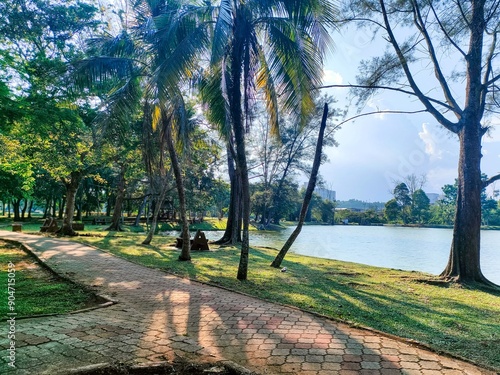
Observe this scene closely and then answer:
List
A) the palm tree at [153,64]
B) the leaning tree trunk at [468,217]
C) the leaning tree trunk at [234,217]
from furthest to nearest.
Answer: the leaning tree trunk at [234,217] < the leaning tree trunk at [468,217] < the palm tree at [153,64]

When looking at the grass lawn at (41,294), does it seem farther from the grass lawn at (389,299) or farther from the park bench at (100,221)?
the park bench at (100,221)

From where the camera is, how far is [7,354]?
3.05m

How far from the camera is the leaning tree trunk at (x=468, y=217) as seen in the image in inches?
374

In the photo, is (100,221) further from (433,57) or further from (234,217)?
(433,57)

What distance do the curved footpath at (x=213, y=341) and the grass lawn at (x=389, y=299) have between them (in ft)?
2.22

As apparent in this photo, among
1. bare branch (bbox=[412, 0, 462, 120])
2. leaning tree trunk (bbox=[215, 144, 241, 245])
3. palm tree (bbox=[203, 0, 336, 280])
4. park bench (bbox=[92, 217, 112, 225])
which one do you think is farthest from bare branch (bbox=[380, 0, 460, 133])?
park bench (bbox=[92, 217, 112, 225])

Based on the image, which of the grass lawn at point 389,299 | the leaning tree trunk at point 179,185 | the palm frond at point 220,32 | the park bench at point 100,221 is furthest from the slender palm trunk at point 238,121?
the park bench at point 100,221

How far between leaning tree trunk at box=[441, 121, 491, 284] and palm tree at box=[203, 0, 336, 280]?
5297 millimetres

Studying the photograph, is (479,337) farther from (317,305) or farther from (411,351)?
(317,305)

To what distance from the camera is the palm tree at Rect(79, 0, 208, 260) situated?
632cm

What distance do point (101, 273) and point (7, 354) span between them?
4.95 meters

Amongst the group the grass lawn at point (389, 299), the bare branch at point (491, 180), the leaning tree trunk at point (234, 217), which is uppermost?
the bare branch at point (491, 180)

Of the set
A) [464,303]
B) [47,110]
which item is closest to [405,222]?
[464,303]

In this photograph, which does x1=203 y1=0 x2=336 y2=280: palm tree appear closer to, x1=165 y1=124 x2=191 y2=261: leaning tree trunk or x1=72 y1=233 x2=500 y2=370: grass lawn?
x1=72 y1=233 x2=500 y2=370: grass lawn
